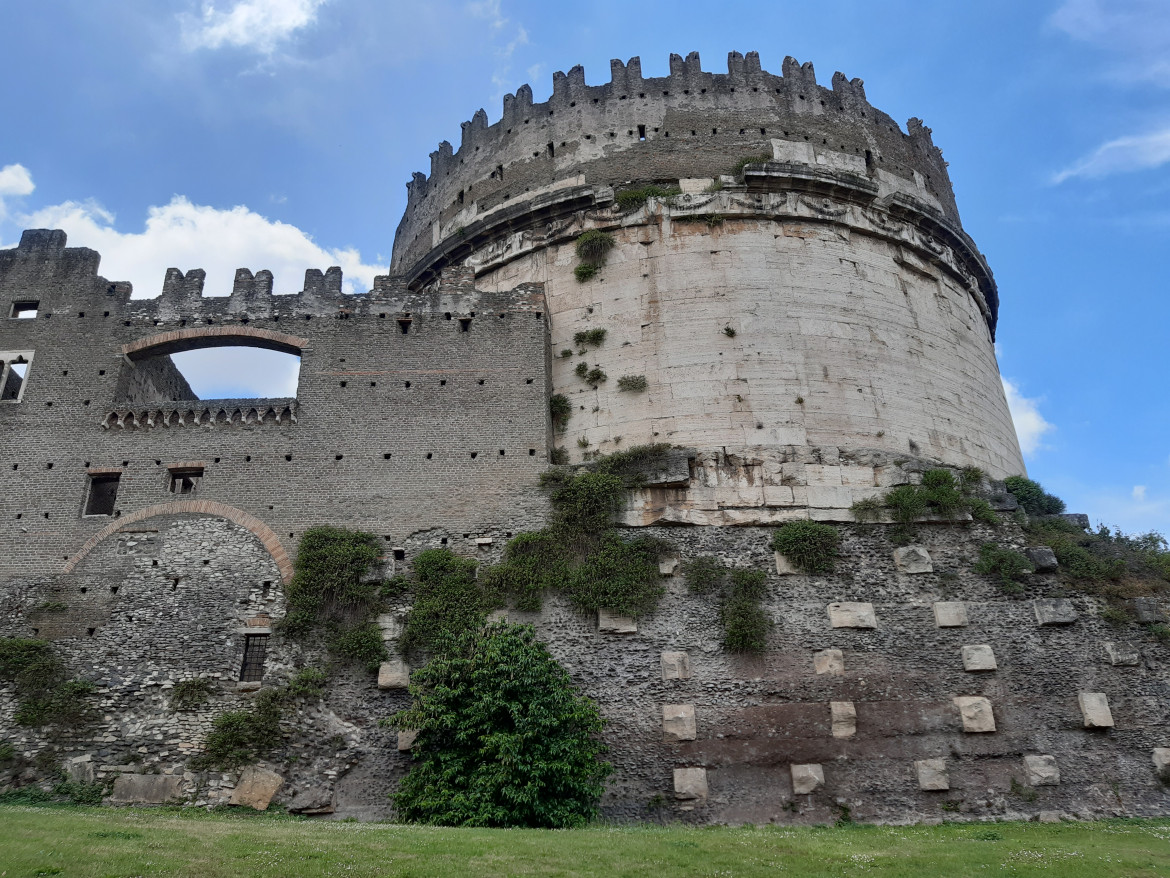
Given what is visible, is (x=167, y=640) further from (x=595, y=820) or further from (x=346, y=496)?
(x=595, y=820)

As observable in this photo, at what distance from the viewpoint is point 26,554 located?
16.6 meters

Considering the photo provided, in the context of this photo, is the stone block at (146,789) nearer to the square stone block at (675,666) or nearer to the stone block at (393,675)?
the stone block at (393,675)

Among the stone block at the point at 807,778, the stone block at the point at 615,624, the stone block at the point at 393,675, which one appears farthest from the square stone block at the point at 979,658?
the stone block at the point at 393,675

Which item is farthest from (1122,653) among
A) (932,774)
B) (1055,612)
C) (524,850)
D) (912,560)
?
(524,850)

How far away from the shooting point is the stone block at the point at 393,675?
47.8ft

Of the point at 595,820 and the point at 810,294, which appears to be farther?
the point at 810,294

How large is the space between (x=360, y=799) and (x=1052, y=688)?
441 inches

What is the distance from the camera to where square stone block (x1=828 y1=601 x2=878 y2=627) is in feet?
49.3

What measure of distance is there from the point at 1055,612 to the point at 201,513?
1535 cm

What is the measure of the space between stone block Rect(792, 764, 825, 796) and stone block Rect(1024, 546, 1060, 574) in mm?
5432

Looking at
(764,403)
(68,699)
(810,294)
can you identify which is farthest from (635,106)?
(68,699)

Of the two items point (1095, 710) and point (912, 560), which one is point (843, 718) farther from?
point (1095, 710)

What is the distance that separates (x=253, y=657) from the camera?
50.0 feet

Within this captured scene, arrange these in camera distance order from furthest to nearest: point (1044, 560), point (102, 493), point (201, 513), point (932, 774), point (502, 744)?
point (102, 493), point (201, 513), point (1044, 560), point (932, 774), point (502, 744)
